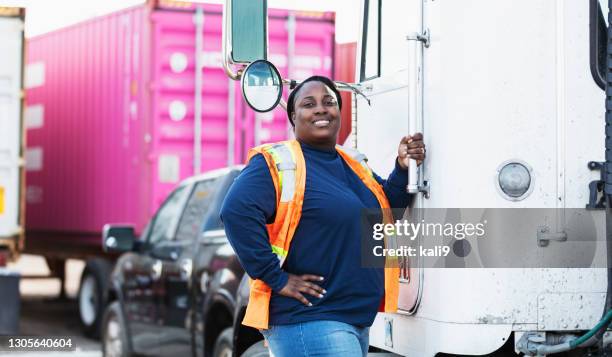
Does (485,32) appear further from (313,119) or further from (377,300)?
(377,300)

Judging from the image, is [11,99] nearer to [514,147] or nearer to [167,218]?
[167,218]

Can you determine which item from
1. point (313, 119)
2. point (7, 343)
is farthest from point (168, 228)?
point (313, 119)

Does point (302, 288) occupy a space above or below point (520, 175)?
below

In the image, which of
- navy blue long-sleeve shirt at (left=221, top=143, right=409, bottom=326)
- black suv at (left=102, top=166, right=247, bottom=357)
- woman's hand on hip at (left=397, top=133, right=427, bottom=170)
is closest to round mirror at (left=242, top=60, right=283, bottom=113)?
navy blue long-sleeve shirt at (left=221, top=143, right=409, bottom=326)

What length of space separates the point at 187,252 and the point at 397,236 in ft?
12.4

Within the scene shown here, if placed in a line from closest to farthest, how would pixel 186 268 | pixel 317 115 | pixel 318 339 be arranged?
1. pixel 318 339
2. pixel 317 115
3. pixel 186 268

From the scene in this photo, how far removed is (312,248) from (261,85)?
76cm

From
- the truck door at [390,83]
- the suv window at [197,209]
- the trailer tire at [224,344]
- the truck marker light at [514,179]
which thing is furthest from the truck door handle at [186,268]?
the truck marker light at [514,179]

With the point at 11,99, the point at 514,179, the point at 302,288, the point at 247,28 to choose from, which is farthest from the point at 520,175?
→ the point at 11,99

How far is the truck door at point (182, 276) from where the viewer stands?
7.91 m

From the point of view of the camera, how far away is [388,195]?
4.49m

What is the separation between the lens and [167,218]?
8734 mm

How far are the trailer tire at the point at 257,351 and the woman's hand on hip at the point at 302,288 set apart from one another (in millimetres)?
921

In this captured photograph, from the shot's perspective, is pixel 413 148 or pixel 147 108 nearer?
pixel 413 148
